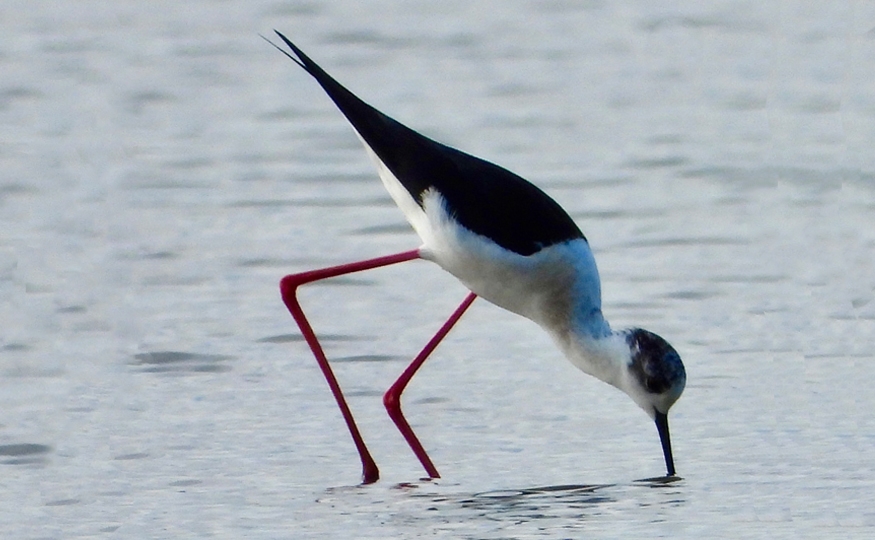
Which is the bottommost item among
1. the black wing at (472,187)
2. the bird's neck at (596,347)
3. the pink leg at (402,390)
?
the pink leg at (402,390)

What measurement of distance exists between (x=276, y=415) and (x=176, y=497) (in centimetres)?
75

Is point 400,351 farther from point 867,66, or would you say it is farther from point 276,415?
point 867,66

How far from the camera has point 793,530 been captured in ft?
14.6

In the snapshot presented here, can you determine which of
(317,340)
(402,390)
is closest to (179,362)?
(317,340)

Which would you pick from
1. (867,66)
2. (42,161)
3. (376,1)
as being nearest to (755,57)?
(867,66)

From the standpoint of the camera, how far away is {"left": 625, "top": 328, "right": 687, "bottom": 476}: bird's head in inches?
202

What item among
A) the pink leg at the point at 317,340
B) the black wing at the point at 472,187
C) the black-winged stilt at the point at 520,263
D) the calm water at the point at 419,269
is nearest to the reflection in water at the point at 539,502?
the calm water at the point at 419,269

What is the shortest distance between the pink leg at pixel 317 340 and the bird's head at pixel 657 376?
0.78 m

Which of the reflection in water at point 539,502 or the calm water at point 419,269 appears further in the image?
the calm water at point 419,269

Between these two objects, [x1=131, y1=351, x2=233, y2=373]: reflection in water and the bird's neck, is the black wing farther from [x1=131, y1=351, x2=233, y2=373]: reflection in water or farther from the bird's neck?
[x1=131, y1=351, x2=233, y2=373]: reflection in water

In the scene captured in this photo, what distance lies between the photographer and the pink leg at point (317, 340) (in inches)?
206

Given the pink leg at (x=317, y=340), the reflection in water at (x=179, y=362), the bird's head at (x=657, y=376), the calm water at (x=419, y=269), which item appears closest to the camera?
the calm water at (x=419, y=269)

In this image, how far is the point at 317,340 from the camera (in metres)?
5.94

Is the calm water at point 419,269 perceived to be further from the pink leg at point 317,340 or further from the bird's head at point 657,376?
the bird's head at point 657,376
